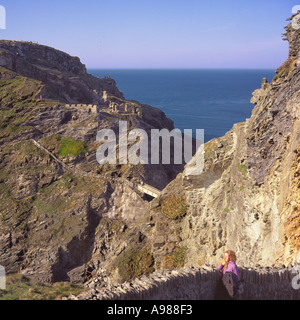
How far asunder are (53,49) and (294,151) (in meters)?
86.8

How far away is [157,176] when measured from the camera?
167 ft

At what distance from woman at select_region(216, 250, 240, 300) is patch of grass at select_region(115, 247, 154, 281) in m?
18.5

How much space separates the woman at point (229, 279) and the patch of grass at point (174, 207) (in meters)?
18.4

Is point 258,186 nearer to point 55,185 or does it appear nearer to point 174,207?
point 174,207

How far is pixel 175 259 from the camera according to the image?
2852 cm

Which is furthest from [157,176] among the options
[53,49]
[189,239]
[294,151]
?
[53,49]

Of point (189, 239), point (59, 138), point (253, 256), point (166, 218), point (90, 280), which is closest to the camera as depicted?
point (253, 256)

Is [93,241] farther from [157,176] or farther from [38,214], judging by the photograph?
[157,176]

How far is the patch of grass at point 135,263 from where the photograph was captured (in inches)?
1184

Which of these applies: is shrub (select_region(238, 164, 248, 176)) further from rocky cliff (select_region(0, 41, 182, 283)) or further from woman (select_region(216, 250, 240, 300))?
rocky cliff (select_region(0, 41, 182, 283))

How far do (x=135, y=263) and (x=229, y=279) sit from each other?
2073 cm

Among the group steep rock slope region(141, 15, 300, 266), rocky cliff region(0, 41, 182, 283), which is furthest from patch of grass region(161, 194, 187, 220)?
rocky cliff region(0, 41, 182, 283)

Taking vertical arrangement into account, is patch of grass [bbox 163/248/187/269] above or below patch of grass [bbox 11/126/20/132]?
below

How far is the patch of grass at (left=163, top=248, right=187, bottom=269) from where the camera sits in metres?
28.2
